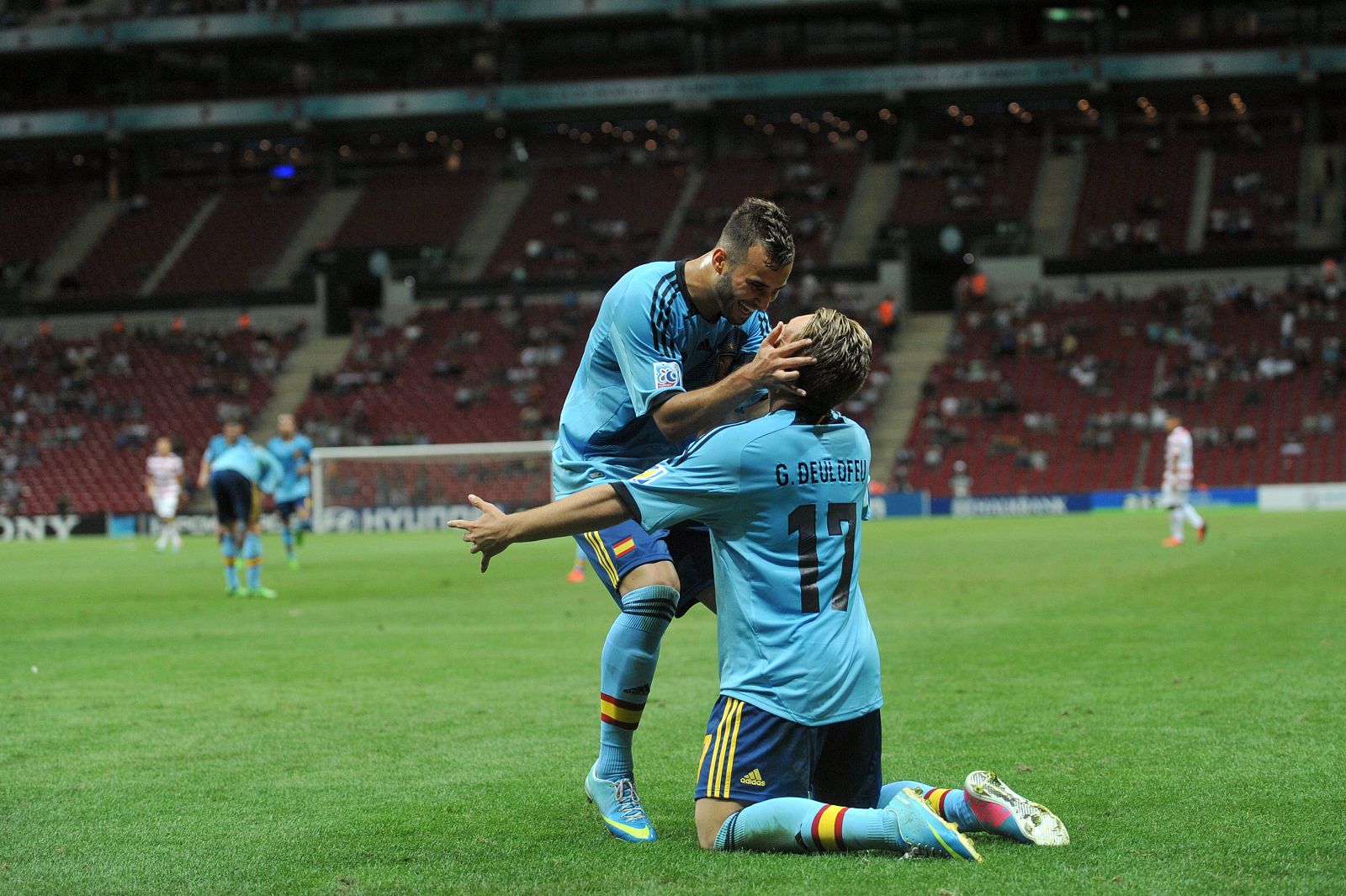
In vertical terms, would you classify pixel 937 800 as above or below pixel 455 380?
above

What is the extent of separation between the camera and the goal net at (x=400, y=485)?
39.9 metres

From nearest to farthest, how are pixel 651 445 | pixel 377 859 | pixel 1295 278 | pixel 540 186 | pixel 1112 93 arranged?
pixel 377 859 < pixel 651 445 < pixel 1295 278 < pixel 1112 93 < pixel 540 186

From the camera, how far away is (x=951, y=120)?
6053cm

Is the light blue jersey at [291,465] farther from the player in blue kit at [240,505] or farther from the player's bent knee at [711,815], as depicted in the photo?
the player's bent knee at [711,815]

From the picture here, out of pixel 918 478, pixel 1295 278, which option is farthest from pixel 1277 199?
pixel 918 478

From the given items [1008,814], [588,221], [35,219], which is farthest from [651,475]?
[35,219]

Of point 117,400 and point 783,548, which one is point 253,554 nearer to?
point 783,548

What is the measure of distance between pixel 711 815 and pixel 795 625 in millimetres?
730

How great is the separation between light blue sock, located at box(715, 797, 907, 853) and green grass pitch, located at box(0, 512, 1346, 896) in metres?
0.07

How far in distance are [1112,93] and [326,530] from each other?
34725mm

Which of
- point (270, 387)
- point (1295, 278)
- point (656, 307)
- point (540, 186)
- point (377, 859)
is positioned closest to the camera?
point (377, 859)

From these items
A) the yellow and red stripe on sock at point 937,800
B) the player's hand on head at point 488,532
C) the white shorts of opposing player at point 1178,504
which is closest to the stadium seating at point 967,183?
the white shorts of opposing player at point 1178,504

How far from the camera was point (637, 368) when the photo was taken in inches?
228

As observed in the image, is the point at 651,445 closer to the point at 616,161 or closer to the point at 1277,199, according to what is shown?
the point at 1277,199
